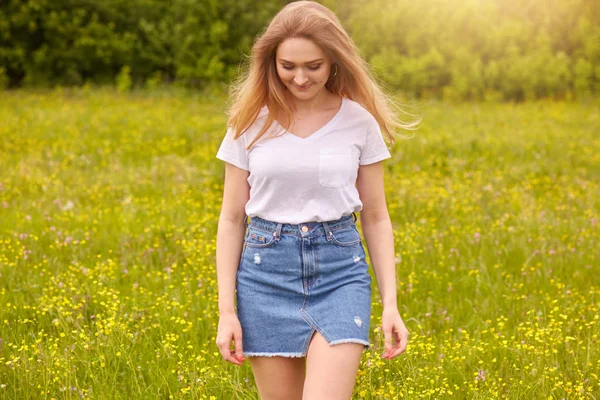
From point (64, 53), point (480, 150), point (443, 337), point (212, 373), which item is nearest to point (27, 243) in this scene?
point (212, 373)

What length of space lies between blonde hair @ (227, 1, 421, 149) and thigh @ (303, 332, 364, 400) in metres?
0.88

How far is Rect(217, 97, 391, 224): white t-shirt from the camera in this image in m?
3.05

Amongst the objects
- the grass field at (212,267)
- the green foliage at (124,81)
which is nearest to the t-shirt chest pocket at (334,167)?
the grass field at (212,267)

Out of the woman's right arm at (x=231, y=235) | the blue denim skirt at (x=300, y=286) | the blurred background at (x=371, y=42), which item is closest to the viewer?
the blue denim skirt at (x=300, y=286)

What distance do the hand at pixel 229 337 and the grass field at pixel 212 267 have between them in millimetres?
938

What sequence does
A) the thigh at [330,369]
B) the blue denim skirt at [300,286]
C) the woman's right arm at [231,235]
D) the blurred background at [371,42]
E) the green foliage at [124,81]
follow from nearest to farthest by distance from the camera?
the thigh at [330,369] < the blue denim skirt at [300,286] < the woman's right arm at [231,235] < the green foliage at [124,81] < the blurred background at [371,42]

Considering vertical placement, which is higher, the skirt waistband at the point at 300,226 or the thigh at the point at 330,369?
the skirt waistband at the point at 300,226

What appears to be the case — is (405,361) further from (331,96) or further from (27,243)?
(27,243)

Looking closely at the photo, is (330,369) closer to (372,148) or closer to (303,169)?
(303,169)

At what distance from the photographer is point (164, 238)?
680 centimetres

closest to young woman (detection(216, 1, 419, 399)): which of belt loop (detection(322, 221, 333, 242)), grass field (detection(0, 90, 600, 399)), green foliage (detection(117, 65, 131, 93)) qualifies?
belt loop (detection(322, 221, 333, 242))

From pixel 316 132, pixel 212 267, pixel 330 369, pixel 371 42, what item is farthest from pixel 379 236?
pixel 371 42

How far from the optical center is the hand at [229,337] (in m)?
3.06

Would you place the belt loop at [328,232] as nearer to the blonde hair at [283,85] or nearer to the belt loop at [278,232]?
the belt loop at [278,232]
